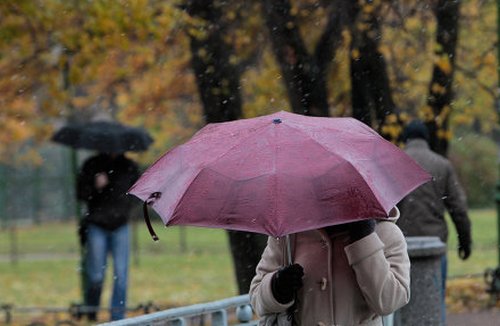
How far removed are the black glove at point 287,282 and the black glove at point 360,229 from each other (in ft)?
0.73

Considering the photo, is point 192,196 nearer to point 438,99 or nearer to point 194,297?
point 438,99

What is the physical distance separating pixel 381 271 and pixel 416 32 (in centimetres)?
1278

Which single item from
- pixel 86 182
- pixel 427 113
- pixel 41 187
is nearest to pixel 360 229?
pixel 86 182

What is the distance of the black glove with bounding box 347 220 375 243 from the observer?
4.21 m

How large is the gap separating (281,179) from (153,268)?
20.3m

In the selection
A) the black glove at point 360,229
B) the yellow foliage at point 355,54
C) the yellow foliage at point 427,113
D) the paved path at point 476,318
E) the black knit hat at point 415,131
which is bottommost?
the paved path at point 476,318

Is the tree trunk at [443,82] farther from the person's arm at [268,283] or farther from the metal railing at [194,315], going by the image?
the person's arm at [268,283]

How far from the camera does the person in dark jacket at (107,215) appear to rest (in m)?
10.9

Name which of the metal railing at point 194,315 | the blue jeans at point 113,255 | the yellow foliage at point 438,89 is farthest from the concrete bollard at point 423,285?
the yellow foliage at point 438,89

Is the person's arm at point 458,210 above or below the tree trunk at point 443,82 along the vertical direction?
below

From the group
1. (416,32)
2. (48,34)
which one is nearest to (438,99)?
(416,32)

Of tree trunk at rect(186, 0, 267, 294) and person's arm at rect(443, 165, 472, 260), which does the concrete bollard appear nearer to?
person's arm at rect(443, 165, 472, 260)

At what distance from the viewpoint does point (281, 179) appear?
409 cm

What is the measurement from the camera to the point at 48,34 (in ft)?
49.0
